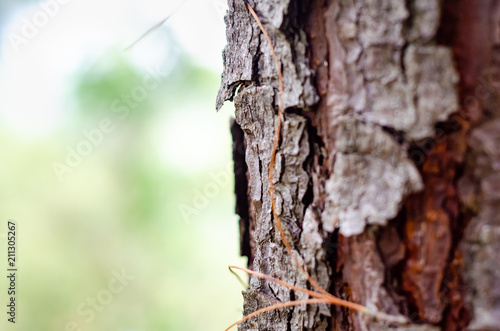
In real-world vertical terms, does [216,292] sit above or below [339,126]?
below

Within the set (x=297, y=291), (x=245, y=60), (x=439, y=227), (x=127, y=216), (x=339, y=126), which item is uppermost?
(x=245, y=60)

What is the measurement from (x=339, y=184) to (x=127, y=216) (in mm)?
2041

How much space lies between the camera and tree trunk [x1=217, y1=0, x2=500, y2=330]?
1.38 ft

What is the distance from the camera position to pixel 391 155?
446mm

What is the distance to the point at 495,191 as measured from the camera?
41 cm

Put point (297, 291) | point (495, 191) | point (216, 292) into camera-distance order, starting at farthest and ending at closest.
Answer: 1. point (216, 292)
2. point (297, 291)
3. point (495, 191)

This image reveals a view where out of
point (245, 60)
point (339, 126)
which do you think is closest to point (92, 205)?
point (245, 60)

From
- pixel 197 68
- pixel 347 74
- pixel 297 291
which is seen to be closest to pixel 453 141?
A: pixel 347 74

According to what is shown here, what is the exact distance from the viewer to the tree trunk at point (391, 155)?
1.38 ft

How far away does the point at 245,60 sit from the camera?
0.60 m

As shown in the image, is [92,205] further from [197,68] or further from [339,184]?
[339,184]

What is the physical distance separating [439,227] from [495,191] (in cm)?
7

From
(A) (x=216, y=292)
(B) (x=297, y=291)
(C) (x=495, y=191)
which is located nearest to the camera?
(C) (x=495, y=191)

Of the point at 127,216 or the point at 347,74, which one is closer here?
the point at 347,74
